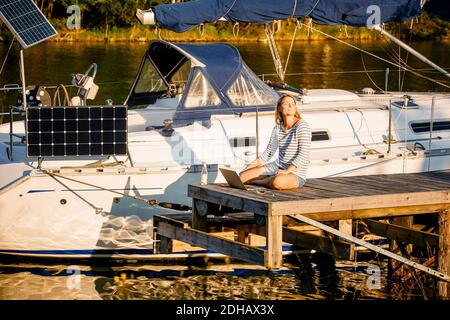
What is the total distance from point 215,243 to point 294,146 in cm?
154

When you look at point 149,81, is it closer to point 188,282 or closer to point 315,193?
point 188,282

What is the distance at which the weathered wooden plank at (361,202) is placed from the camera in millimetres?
14242

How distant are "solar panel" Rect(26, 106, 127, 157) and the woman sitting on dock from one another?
2501 mm

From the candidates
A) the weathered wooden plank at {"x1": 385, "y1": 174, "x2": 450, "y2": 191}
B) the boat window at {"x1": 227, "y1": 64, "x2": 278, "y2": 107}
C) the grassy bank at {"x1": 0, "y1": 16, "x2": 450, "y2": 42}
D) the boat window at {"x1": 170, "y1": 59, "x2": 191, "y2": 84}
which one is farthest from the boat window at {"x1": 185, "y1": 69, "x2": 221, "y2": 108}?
the grassy bank at {"x1": 0, "y1": 16, "x2": 450, "y2": 42}

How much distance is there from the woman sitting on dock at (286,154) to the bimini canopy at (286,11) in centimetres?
452

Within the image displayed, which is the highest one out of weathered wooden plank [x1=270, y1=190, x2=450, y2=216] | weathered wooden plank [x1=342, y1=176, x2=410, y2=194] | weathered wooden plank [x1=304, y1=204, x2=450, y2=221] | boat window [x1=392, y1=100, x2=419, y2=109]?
boat window [x1=392, y1=100, x2=419, y2=109]

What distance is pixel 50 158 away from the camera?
1780cm

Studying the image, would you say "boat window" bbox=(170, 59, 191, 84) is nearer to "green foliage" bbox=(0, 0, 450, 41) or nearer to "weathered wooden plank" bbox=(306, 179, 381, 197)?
"weathered wooden plank" bbox=(306, 179, 381, 197)

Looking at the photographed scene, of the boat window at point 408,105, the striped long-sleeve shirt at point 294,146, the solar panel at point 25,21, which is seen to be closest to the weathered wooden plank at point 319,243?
the striped long-sleeve shirt at point 294,146

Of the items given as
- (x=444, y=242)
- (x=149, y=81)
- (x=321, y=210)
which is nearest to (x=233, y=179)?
(x=321, y=210)

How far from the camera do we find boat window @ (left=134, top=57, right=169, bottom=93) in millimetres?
20484
